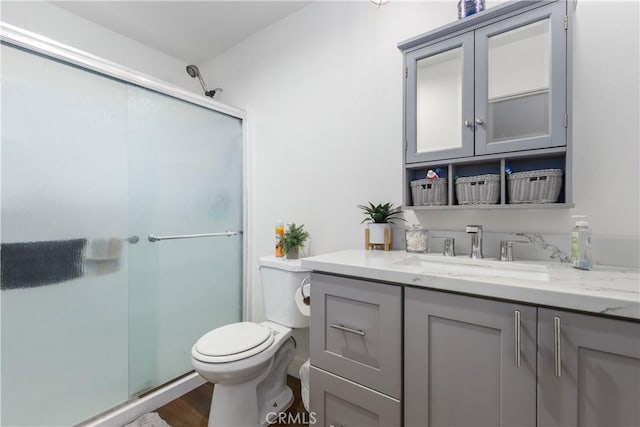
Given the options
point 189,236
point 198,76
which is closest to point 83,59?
point 198,76

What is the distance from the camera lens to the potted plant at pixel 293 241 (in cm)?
168

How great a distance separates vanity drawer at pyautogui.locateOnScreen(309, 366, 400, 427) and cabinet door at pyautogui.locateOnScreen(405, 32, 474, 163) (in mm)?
940

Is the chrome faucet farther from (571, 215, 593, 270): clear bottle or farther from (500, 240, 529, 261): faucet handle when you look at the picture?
(571, 215, 593, 270): clear bottle

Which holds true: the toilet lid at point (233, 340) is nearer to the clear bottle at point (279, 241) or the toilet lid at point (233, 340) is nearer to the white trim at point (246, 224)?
the clear bottle at point (279, 241)

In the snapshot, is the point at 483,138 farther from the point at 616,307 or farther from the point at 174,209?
the point at 174,209

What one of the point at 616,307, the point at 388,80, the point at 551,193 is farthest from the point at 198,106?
the point at 616,307

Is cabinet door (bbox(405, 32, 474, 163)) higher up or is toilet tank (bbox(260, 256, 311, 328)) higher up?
cabinet door (bbox(405, 32, 474, 163))

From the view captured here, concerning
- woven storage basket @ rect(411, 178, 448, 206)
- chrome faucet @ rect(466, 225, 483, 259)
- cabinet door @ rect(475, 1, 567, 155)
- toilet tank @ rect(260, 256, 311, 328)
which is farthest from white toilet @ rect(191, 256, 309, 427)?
cabinet door @ rect(475, 1, 567, 155)

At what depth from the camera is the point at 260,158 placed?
6.72ft

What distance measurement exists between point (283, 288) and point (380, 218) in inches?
25.6

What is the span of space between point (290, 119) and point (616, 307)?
1.72m

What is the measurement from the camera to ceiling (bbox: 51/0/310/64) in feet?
5.86

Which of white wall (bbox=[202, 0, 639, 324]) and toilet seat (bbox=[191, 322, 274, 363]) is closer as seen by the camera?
white wall (bbox=[202, 0, 639, 324])

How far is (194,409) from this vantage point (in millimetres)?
1559
